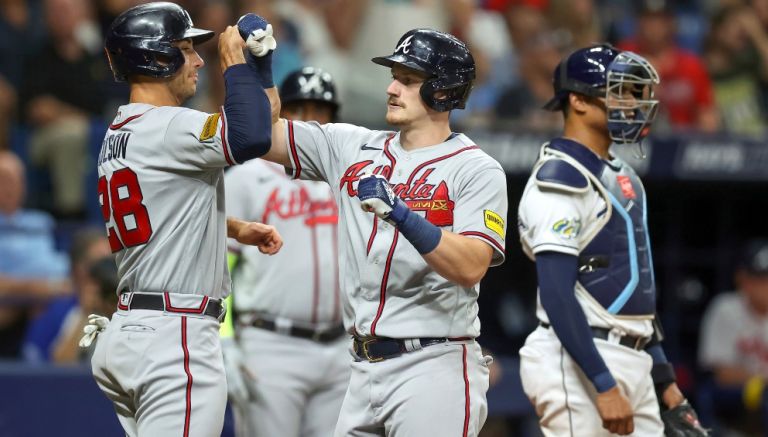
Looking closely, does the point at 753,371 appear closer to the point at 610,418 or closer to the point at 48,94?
the point at 610,418

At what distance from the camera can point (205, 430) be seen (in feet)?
12.3

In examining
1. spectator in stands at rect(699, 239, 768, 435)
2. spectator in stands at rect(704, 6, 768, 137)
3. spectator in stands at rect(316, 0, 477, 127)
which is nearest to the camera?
spectator in stands at rect(699, 239, 768, 435)

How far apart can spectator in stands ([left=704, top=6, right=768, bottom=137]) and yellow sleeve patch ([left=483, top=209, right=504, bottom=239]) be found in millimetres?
6338

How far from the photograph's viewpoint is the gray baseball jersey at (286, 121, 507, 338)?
3.92 m

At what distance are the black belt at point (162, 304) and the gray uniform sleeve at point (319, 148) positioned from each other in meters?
0.57

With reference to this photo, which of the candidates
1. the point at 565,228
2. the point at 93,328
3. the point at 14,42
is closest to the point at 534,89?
the point at 14,42

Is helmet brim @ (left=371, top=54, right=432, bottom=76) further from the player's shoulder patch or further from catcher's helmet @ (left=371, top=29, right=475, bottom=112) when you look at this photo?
the player's shoulder patch

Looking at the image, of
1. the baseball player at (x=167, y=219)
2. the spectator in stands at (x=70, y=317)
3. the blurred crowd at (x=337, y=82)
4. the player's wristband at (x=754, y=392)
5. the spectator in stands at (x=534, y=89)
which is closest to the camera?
the baseball player at (x=167, y=219)

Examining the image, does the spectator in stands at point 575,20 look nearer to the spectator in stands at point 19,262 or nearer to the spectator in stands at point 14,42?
the spectator in stands at point 14,42

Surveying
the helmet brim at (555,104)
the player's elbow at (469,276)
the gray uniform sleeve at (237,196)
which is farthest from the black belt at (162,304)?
the helmet brim at (555,104)

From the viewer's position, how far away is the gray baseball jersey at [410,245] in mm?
3916

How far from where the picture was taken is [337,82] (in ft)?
28.5

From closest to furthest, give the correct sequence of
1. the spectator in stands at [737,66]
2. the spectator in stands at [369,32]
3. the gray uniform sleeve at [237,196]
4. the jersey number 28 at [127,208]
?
the jersey number 28 at [127,208]
the gray uniform sleeve at [237,196]
the spectator in stands at [369,32]
the spectator in stands at [737,66]

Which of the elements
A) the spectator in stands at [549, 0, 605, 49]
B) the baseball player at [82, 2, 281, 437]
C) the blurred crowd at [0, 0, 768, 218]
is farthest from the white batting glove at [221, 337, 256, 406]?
the spectator in stands at [549, 0, 605, 49]
